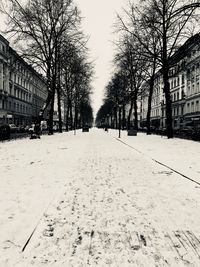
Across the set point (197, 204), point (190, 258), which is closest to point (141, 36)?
point (197, 204)

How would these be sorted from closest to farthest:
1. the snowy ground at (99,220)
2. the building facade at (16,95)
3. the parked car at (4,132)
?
the snowy ground at (99,220) < the parked car at (4,132) < the building facade at (16,95)

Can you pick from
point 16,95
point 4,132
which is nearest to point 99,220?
point 4,132

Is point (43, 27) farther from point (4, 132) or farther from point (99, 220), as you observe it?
point (99, 220)

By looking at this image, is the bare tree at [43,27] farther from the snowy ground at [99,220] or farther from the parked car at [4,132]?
the snowy ground at [99,220]

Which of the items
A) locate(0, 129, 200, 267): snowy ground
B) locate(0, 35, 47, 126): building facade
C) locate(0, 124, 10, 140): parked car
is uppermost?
locate(0, 35, 47, 126): building facade

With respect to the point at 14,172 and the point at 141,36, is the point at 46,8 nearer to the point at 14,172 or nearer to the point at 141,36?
the point at 141,36

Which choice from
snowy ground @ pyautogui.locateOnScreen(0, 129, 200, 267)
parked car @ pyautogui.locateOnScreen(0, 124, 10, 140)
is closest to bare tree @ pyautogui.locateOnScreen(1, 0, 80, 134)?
parked car @ pyautogui.locateOnScreen(0, 124, 10, 140)

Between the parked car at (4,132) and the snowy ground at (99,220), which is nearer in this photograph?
the snowy ground at (99,220)

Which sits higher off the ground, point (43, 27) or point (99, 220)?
point (43, 27)

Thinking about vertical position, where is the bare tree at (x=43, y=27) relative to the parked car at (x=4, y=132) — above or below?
above

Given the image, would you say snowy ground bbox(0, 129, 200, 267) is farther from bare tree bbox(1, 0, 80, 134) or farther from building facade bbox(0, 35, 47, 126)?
building facade bbox(0, 35, 47, 126)

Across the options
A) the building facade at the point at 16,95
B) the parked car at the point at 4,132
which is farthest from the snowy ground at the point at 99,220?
the building facade at the point at 16,95

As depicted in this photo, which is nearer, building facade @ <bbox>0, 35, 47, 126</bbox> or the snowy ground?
the snowy ground

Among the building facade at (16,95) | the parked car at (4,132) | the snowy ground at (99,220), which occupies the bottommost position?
the snowy ground at (99,220)
